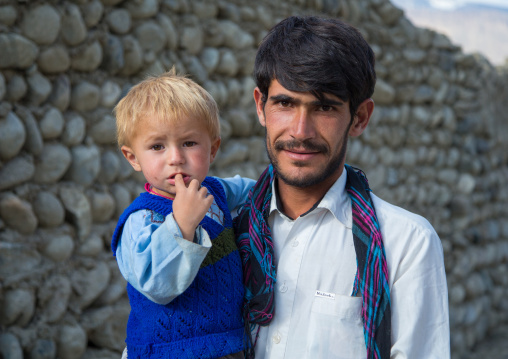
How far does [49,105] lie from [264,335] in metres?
1.79

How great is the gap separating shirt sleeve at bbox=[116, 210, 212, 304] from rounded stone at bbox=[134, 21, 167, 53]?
2109 mm

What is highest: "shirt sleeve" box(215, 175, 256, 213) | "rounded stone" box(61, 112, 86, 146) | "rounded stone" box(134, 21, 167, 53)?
"rounded stone" box(134, 21, 167, 53)

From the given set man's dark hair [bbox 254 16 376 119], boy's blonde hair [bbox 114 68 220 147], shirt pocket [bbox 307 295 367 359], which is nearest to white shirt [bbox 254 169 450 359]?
shirt pocket [bbox 307 295 367 359]

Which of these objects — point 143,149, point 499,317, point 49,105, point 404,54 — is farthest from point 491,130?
point 143,149

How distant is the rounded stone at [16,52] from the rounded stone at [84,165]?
521mm

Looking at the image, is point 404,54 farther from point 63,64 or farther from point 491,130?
point 63,64

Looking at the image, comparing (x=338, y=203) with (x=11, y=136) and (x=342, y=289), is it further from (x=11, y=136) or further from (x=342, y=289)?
(x=11, y=136)

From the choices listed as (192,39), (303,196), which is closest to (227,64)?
(192,39)

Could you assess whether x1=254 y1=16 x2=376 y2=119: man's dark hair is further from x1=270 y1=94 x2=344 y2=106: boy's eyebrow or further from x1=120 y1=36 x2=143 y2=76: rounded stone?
x1=120 y1=36 x2=143 y2=76: rounded stone

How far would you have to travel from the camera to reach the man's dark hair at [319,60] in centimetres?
181

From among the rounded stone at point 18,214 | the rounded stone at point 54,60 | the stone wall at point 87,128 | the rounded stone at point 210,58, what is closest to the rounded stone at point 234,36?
the stone wall at point 87,128

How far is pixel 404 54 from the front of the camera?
5.71 m

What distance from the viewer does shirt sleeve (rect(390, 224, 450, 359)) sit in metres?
1.68

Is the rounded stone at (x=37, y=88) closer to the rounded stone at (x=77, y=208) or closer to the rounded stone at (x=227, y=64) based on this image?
the rounded stone at (x=77, y=208)
